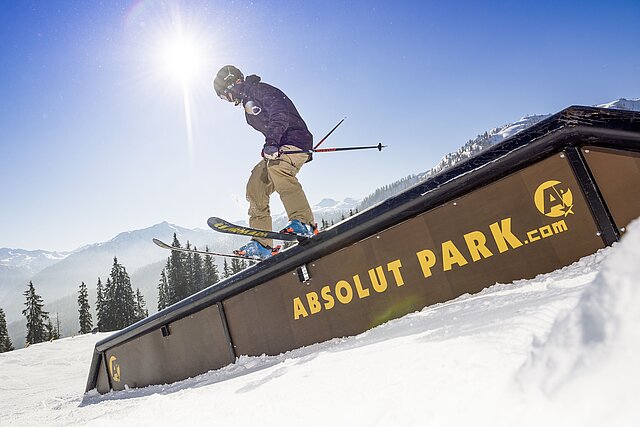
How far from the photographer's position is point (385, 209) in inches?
113

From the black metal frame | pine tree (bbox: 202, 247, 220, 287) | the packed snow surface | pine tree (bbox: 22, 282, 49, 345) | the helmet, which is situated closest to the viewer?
the packed snow surface

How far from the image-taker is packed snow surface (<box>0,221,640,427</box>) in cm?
59

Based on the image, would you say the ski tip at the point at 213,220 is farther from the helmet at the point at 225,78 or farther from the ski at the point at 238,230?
the helmet at the point at 225,78

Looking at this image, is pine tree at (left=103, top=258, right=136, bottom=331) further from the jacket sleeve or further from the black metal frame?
the black metal frame

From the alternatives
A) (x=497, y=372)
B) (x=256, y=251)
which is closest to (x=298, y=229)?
(x=256, y=251)

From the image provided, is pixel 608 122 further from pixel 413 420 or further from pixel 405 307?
pixel 413 420

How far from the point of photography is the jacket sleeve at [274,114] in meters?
3.91

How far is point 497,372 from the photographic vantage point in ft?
2.90

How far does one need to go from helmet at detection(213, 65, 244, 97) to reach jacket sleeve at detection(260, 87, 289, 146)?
49 cm

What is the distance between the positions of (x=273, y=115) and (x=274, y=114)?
0.02m

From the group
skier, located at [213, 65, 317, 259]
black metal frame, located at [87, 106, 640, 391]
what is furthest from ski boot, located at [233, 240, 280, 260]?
black metal frame, located at [87, 106, 640, 391]

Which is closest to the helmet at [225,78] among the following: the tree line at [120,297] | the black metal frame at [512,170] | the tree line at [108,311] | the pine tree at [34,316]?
the black metal frame at [512,170]

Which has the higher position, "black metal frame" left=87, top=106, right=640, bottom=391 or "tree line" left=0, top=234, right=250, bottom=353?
"tree line" left=0, top=234, right=250, bottom=353

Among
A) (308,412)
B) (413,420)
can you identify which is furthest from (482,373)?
(308,412)
